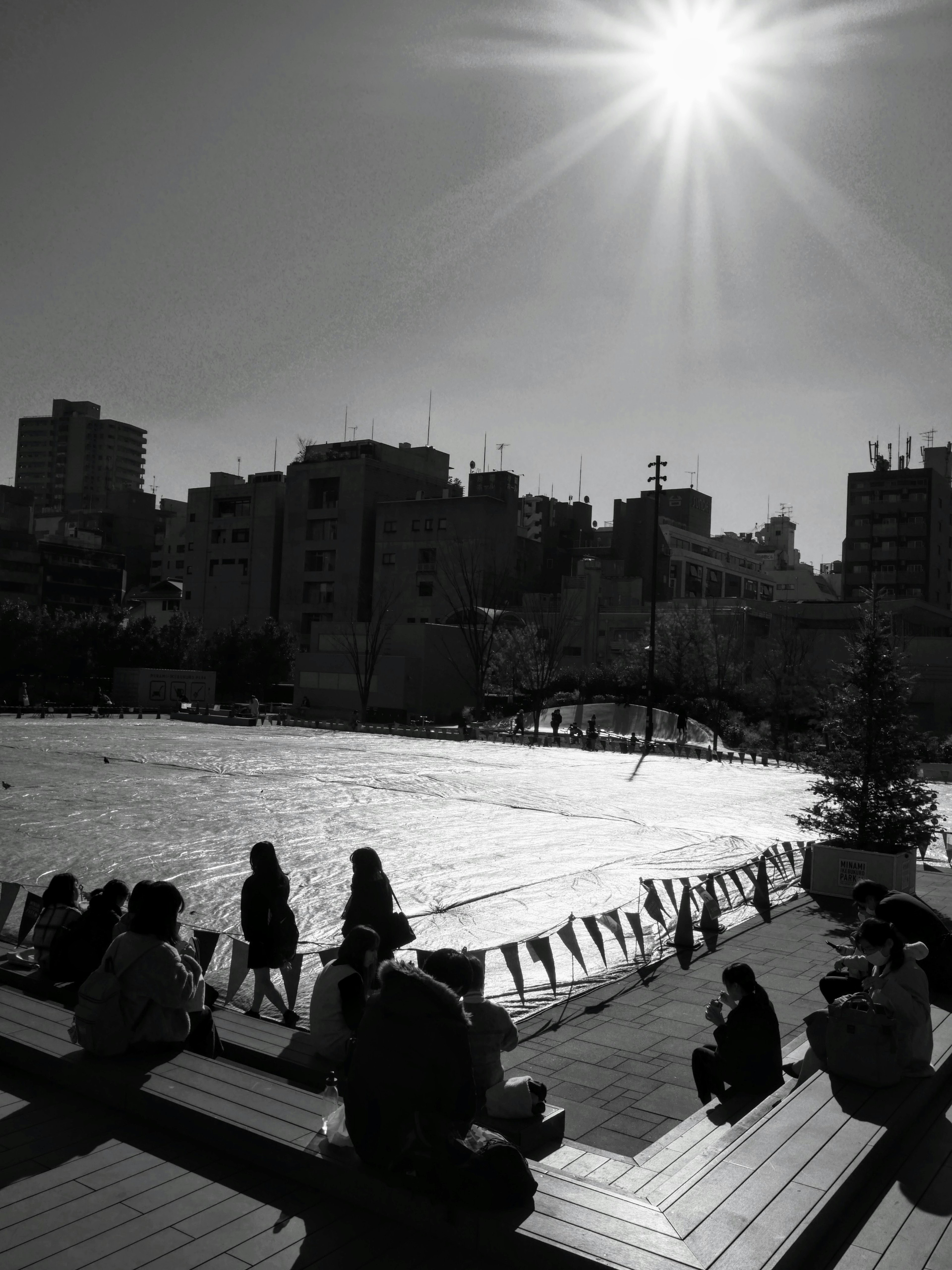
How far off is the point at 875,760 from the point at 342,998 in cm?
932

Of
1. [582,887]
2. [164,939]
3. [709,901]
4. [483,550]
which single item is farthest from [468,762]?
[483,550]

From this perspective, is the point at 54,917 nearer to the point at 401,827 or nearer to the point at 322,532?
the point at 401,827

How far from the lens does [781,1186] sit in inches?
176

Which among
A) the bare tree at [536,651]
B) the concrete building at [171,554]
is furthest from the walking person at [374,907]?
the concrete building at [171,554]

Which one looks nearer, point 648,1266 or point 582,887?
point 648,1266

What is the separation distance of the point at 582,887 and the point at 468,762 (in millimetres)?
19174

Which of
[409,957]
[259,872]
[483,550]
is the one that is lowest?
[409,957]

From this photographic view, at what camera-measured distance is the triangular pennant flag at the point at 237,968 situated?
26.2 ft

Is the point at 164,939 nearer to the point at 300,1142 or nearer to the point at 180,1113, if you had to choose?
the point at 180,1113

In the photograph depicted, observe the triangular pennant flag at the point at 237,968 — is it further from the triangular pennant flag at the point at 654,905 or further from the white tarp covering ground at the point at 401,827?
the triangular pennant flag at the point at 654,905

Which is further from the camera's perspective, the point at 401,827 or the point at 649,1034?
the point at 401,827

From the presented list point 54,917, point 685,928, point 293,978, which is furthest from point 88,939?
point 685,928

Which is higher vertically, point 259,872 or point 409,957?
point 259,872

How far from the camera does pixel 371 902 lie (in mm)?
8164
